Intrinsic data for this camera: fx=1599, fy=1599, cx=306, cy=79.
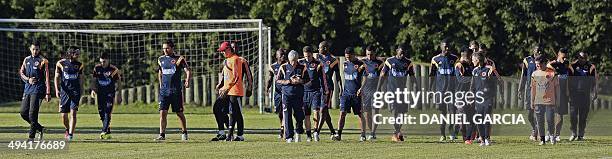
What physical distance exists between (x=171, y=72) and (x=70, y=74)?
168cm

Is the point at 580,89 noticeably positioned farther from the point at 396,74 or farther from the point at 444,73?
the point at 396,74

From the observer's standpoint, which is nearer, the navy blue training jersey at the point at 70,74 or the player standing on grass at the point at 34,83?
the player standing on grass at the point at 34,83

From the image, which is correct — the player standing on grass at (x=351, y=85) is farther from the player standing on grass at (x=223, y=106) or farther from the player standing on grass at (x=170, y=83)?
the player standing on grass at (x=170, y=83)

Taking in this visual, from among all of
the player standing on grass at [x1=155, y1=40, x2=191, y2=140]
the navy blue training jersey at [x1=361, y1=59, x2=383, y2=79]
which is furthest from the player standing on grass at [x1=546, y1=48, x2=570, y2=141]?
the player standing on grass at [x1=155, y1=40, x2=191, y2=140]

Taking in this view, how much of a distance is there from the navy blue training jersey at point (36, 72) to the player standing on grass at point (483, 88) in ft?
21.8

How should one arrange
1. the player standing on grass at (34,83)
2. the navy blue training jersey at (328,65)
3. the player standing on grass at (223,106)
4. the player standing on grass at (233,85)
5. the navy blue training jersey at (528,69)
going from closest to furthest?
Answer: the player standing on grass at (34,83), the player standing on grass at (233,85), the player standing on grass at (223,106), the navy blue training jersey at (528,69), the navy blue training jersey at (328,65)

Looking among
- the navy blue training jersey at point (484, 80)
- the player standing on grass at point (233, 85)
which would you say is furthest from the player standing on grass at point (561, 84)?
the player standing on grass at point (233, 85)

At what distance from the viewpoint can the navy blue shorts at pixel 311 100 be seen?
25828mm

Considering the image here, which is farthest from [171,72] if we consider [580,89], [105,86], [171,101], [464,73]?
[580,89]

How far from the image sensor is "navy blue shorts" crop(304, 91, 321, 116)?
84.7 feet

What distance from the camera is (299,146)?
23938mm

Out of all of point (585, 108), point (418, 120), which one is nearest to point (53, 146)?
point (418, 120)

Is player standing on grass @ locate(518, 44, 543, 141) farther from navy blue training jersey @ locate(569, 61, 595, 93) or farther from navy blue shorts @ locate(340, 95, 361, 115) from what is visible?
navy blue shorts @ locate(340, 95, 361, 115)

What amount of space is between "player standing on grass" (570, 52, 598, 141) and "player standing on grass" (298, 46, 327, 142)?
4190mm
